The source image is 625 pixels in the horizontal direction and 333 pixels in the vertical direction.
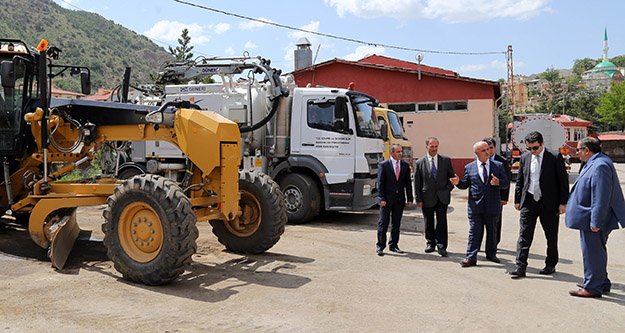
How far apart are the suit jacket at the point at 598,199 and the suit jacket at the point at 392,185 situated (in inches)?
108

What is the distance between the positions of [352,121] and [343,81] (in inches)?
483

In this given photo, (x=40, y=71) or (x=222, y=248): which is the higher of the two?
(x=40, y=71)

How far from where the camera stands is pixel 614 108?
64.2m

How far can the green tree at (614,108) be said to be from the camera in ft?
209

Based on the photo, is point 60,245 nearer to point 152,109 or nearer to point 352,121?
point 152,109

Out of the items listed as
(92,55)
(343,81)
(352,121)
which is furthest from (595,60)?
(352,121)

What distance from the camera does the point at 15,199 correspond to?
8547mm

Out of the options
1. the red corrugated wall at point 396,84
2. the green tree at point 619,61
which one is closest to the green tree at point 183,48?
the red corrugated wall at point 396,84

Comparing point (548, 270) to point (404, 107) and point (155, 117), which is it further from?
point (404, 107)

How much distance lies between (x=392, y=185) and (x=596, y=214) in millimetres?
3147

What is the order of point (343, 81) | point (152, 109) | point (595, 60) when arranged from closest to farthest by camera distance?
point (152, 109) < point (343, 81) < point (595, 60)

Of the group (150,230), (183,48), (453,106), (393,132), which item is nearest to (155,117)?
(150,230)

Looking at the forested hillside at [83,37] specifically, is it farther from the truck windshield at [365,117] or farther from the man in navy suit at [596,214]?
the man in navy suit at [596,214]

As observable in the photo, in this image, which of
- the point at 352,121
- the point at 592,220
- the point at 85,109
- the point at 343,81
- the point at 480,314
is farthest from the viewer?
the point at 343,81
